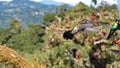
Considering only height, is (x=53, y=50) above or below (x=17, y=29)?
above

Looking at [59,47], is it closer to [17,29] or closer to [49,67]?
[49,67]

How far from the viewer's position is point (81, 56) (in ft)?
39.6

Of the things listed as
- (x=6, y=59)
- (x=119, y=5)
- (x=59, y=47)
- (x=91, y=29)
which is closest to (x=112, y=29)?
(x=119, y=5)

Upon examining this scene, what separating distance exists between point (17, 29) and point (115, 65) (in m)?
55.7

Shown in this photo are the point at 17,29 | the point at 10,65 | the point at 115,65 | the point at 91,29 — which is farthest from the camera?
the point at 17,29

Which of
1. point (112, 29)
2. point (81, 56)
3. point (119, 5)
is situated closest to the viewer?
point (119, 5)

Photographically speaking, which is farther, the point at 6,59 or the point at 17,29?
the point at 17,29

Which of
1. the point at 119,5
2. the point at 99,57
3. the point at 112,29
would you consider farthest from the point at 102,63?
the point at 119,5

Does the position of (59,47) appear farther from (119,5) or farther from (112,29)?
(119,5)

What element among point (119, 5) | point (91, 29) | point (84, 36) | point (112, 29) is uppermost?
point (119, 5)

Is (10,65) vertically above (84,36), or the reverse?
(10,65)

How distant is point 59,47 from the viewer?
13.1m

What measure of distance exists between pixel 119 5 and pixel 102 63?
29.3 feet

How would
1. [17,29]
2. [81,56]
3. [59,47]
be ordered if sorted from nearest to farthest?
[81,56] < [59,47] < [17,29]
